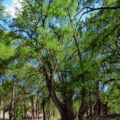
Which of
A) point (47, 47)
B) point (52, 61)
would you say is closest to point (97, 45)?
point (47, 47)

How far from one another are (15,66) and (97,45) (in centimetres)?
1017

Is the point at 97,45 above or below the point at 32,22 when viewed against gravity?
below

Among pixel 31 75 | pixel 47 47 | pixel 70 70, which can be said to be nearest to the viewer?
pixel 47 47

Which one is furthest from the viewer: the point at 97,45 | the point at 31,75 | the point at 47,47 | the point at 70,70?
the point at 31,75

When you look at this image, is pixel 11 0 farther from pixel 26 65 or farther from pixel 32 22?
pixel 26 65

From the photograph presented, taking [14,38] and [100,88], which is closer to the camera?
[14,38]

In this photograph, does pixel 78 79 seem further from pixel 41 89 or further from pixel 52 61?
pixel 41 89

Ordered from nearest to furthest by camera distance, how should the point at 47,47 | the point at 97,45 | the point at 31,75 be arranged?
the point at 97,45 → the point at 47,47 → the point at 31,75

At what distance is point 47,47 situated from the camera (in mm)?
12102

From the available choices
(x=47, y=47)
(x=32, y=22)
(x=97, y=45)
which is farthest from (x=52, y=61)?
(x=97, y=45)

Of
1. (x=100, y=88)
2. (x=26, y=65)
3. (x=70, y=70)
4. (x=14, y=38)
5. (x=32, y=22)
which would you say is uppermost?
(x=32, y=22)

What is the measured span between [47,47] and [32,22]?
2155 mm

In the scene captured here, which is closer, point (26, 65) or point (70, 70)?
point (70, 70)

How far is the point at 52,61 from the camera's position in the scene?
1316 cm
